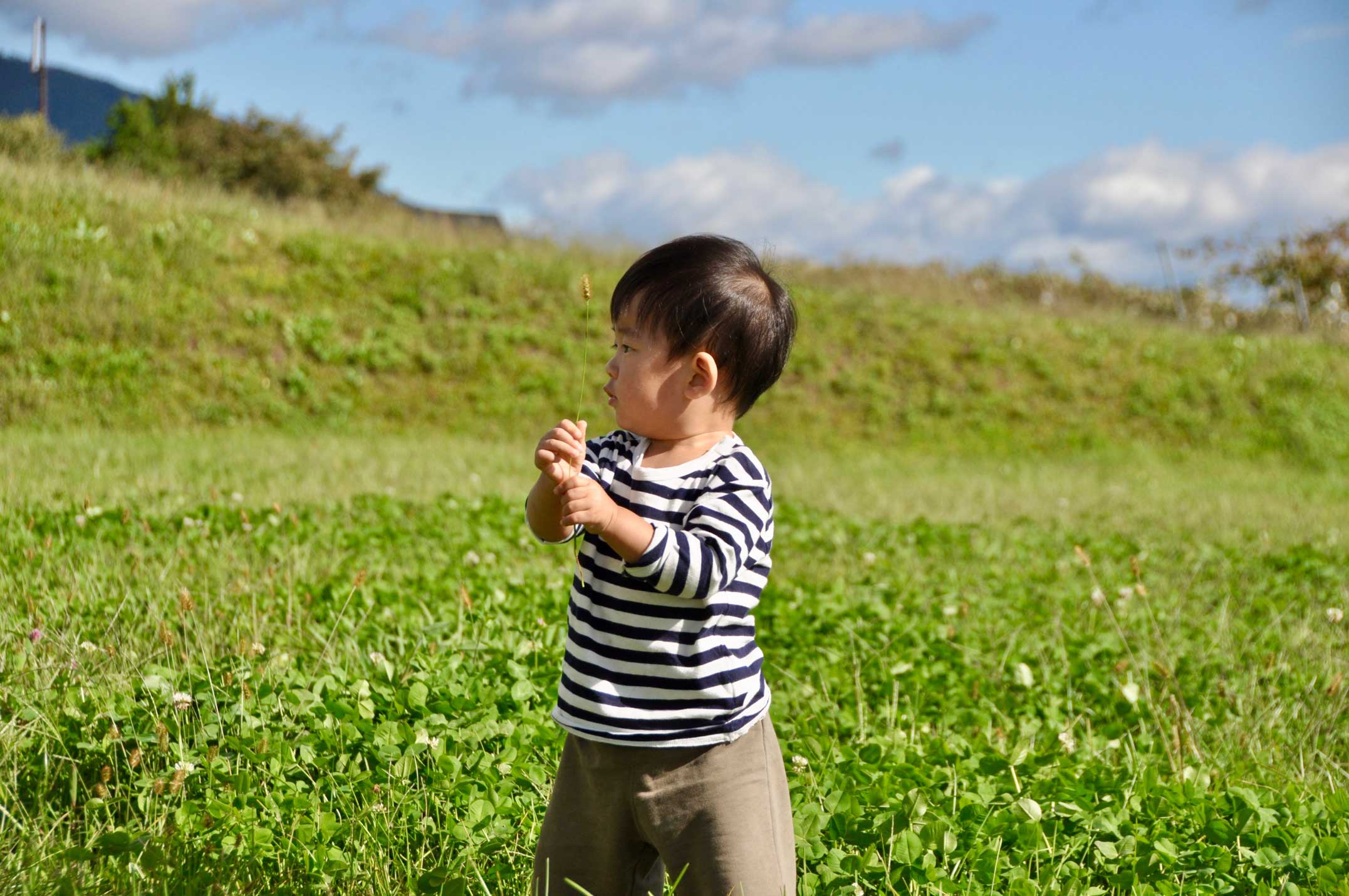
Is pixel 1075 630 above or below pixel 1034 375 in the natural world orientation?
below

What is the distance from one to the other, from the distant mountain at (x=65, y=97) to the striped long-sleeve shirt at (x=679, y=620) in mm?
14322

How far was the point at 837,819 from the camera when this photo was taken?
2.99 metres

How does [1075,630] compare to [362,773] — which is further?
[1075,630]

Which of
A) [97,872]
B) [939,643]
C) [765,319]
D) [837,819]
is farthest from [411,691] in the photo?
[939,643]

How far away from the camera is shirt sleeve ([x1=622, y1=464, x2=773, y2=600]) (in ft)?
7.13

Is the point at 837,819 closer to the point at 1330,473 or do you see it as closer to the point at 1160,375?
the point at 1330,473

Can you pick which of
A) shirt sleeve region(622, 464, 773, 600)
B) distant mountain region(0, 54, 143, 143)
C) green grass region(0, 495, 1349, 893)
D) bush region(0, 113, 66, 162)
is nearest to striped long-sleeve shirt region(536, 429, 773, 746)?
shirt sleeve region(622, 464, 773, 600)

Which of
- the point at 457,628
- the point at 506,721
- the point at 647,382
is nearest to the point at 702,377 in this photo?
the point at 647,382

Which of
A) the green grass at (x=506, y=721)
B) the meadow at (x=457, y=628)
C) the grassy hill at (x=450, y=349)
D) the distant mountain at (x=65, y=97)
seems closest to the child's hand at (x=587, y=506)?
the green grass at (x=506, y=721)

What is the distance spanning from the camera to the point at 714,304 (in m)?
2.38

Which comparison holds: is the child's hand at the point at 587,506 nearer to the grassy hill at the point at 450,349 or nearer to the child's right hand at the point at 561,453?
the child's right hand at the point at 561,453

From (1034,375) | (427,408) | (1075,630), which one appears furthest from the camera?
(1034,375)

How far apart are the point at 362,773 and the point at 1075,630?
399cm

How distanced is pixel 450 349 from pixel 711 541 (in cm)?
1414
